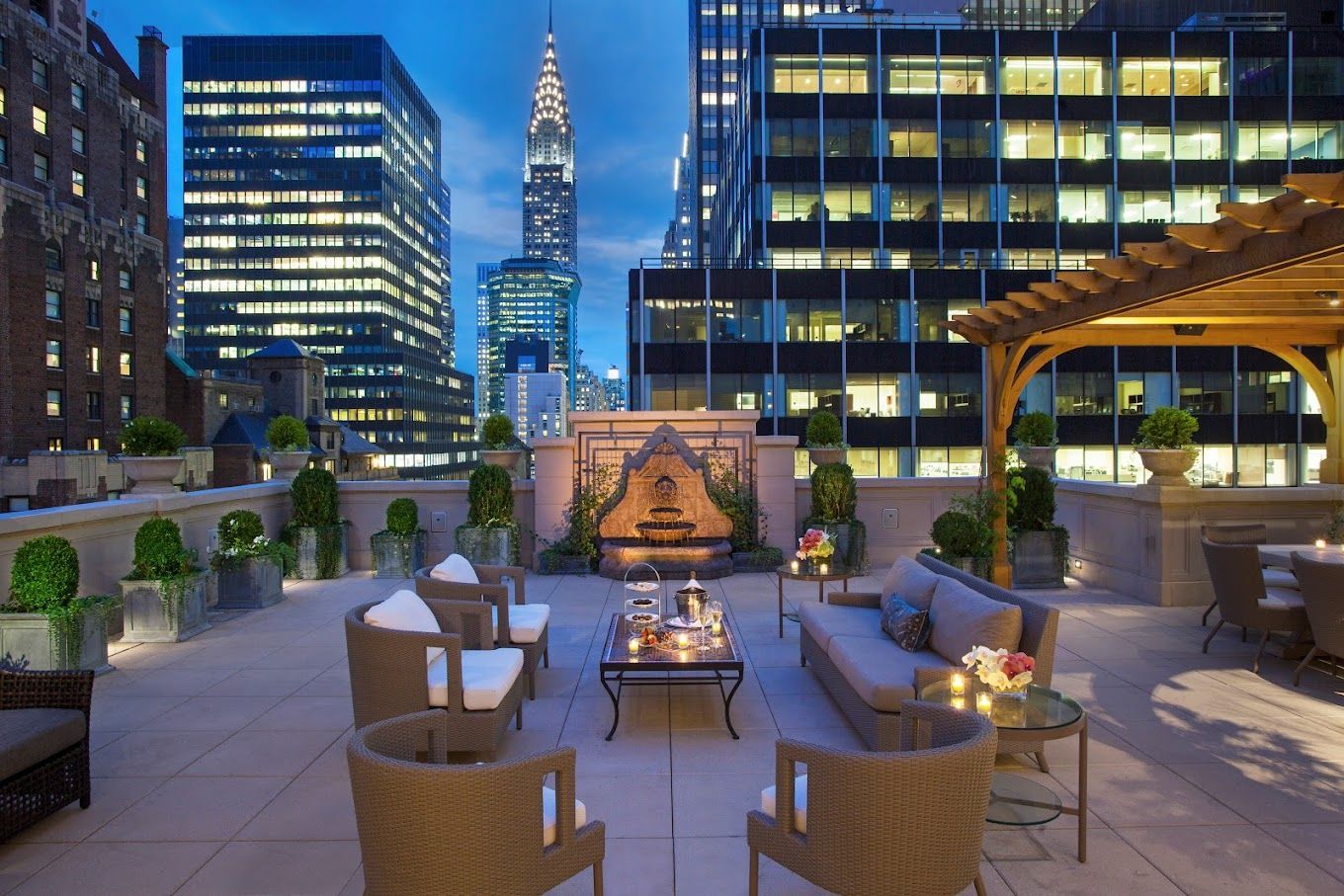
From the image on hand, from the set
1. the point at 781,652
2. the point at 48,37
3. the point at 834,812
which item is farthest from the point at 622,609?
the point at 48,37

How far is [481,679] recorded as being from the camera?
496cm

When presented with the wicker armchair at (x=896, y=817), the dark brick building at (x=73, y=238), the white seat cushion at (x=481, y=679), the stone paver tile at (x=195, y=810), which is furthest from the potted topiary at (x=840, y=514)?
the dark brick building at (x=73, y=238)

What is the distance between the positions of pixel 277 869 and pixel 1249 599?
794 centimetres

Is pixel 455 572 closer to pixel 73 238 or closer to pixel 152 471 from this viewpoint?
pixel 152 471

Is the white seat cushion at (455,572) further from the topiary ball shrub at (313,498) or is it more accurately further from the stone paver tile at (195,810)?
the topiary ball shrub at (313,498)

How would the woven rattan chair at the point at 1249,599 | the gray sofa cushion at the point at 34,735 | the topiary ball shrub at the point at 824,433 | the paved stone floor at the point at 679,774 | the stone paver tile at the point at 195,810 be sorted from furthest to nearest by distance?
the topiary ball shrub at the point at 824,433 < the woven rattan chair at the point at 1249,599 < the stone paver tile at the point at 195,810 < the gray sofa cushion at the point at 34,735 < the paved stone floor at the point at 679,774

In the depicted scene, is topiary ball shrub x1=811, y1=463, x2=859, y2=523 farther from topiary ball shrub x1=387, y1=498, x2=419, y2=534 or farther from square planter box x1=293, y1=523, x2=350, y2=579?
square planter box x1=293, y1=523, x2=350, y2=579

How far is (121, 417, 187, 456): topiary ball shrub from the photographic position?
9211mm

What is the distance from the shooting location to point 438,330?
372 feet

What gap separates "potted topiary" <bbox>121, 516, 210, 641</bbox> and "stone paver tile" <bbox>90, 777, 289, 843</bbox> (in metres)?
4.04

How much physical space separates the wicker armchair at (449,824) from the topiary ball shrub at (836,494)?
935 cm

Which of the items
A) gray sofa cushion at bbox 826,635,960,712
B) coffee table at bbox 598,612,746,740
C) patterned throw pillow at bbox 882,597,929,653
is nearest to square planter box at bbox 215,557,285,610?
coffee table at bbox 598,612,746,740

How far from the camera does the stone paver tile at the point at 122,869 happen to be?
355 cm

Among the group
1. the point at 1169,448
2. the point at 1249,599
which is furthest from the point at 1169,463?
the point at 1249,599
